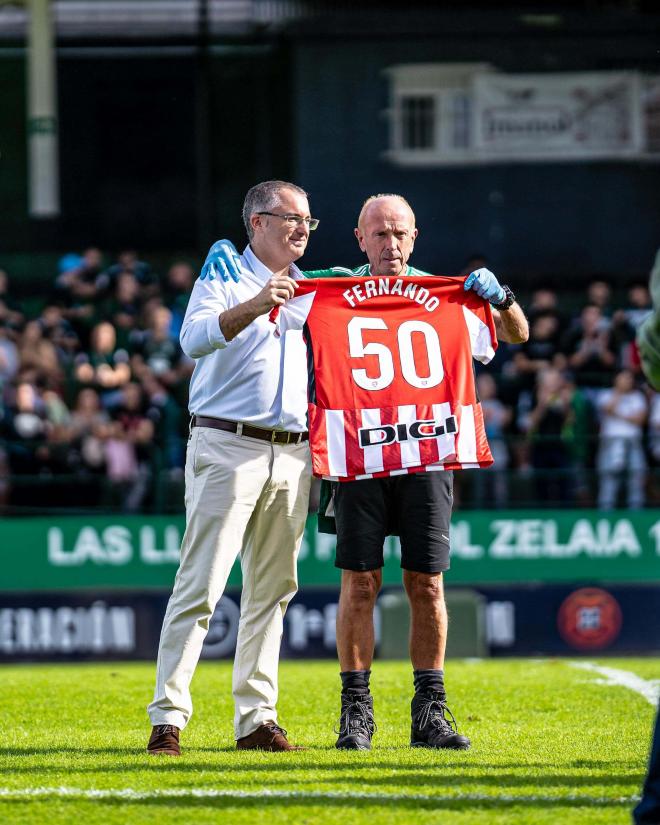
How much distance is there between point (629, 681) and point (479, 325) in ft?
11.7

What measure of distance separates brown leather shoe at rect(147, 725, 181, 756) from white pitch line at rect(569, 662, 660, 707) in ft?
9.44

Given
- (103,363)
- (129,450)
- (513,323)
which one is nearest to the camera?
(513,323)

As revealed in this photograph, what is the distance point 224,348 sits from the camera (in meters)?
6.28

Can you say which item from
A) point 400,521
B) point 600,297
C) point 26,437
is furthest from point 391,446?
point 600,297

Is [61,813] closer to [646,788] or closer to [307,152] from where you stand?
[646,788]

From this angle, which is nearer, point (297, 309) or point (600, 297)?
point (297, 309)

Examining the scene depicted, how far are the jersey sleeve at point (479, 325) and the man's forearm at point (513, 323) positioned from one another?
0.14 ft

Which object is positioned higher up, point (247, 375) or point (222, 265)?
point (222, 265)

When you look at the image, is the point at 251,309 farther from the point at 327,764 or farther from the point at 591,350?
the point at 591,350

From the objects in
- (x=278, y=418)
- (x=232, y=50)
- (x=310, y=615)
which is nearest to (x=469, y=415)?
(x=278, y=418)

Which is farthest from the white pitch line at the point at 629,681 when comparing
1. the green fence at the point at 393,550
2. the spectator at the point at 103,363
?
the spectator at the point at 103,363

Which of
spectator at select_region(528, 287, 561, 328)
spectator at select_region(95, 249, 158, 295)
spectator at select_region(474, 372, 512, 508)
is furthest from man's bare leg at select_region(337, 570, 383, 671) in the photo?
spectator at select_region(95, 249, 158, 295)

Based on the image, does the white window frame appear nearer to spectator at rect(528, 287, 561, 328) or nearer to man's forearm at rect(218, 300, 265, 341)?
spectator at rect(528, 287, 561, 328)

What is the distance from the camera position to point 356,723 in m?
6.36
